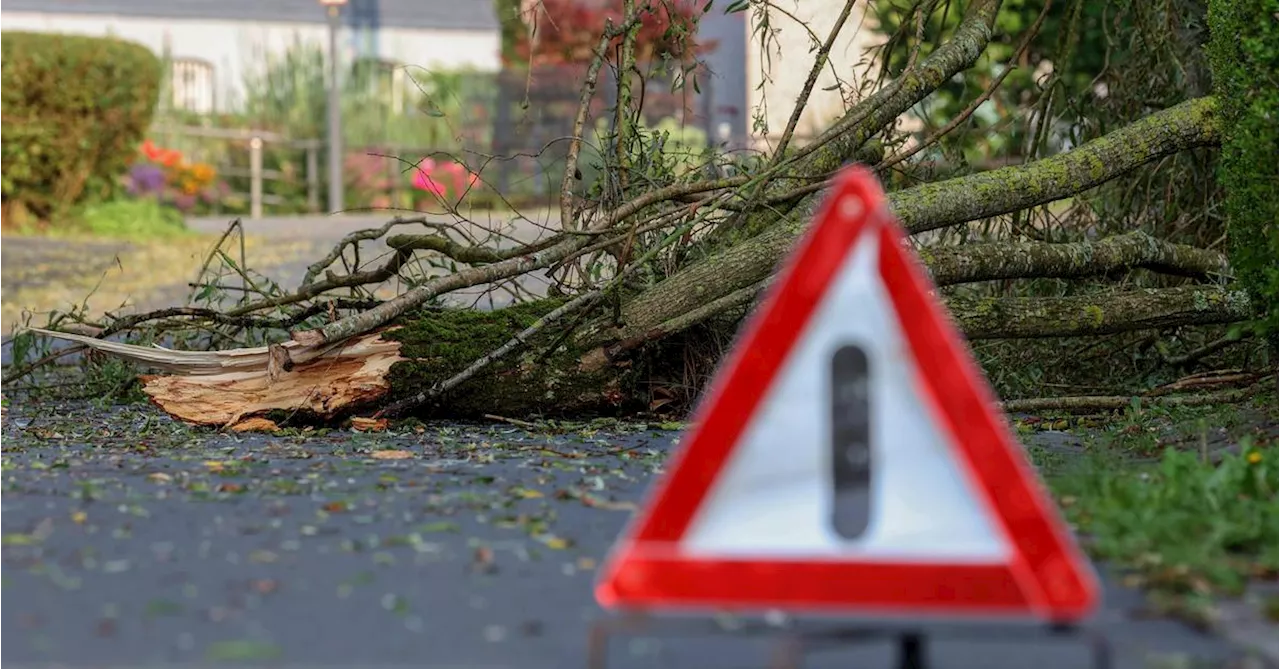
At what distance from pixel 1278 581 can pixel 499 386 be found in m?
3.78

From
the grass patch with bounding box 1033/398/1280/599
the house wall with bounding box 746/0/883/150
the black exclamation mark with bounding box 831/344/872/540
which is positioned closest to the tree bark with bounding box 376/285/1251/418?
the grass patch with bounding box 1033/398/1280/599

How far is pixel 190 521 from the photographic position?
4.78 metres

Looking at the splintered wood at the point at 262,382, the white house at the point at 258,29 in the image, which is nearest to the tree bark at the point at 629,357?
the splintered wood at the point at 262,382

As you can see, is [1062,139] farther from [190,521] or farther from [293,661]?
[293,661]

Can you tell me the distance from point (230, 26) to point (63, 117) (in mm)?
12095

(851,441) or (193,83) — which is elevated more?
(193,83)

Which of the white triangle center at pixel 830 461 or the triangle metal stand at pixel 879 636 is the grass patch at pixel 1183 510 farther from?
the white triangle center at pixel 830 461

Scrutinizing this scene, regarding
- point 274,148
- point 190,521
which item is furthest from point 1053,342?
point 274,148

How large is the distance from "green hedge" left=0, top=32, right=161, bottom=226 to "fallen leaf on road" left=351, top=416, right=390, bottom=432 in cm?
1054

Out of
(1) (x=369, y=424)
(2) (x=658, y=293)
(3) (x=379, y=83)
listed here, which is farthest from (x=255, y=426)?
(3) (x=379, y=83)

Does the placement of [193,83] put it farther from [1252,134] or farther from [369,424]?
[1252,134]

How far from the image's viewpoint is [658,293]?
283 inches

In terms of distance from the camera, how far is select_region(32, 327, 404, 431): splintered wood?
274 inches

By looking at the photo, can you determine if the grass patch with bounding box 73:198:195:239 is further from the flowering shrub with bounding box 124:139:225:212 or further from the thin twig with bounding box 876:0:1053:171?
the thin twig with bounding box 876:0:1053:171
